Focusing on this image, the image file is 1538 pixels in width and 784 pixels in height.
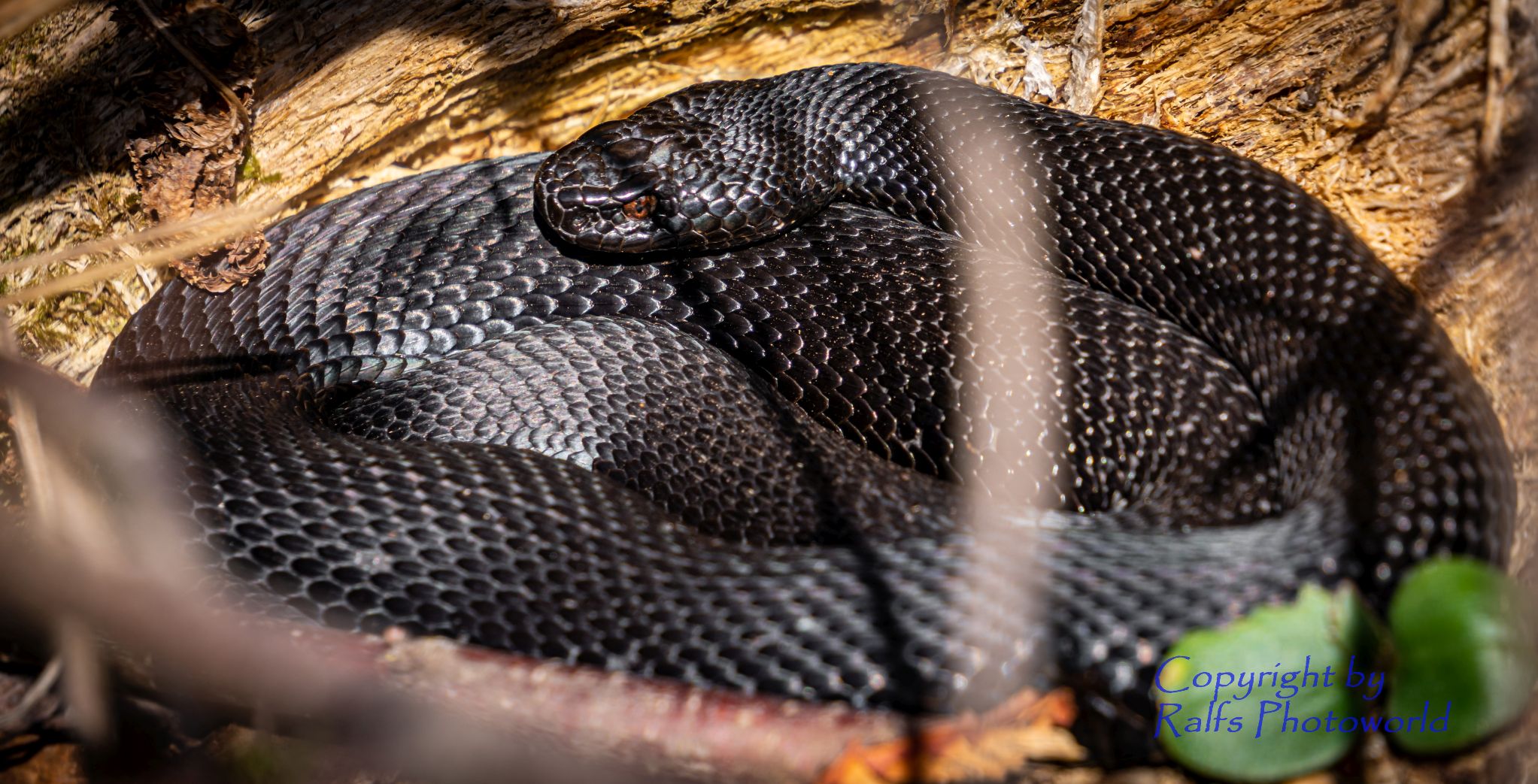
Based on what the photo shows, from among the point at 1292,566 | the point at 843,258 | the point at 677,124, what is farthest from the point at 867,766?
the point at 677,124

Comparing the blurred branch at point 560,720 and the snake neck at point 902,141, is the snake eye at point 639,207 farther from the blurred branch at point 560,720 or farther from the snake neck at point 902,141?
the blurred branch at point 560,720

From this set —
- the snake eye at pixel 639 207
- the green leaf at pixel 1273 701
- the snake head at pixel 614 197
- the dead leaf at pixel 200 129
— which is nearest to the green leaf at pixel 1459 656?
the green leaf at pixel 1273 701

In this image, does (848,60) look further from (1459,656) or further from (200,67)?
(1459,656)

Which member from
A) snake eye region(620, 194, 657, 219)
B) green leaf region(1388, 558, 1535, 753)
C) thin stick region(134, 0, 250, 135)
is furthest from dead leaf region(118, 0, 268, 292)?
green leaf region(1388, 558, 1535, 753)

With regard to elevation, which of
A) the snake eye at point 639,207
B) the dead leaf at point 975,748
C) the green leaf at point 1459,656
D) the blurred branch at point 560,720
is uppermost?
the snake eye at point 639,207

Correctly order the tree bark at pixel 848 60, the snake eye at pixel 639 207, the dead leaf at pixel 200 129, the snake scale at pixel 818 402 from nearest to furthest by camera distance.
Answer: the snake scale at pixel 818 402 → the tree bark at pixel 848 60 → the dead leaf at pixel 200 129 → the snake eye at pixel 639 207

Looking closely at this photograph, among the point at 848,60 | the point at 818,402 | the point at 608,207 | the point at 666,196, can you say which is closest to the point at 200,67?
the point at 608,207
